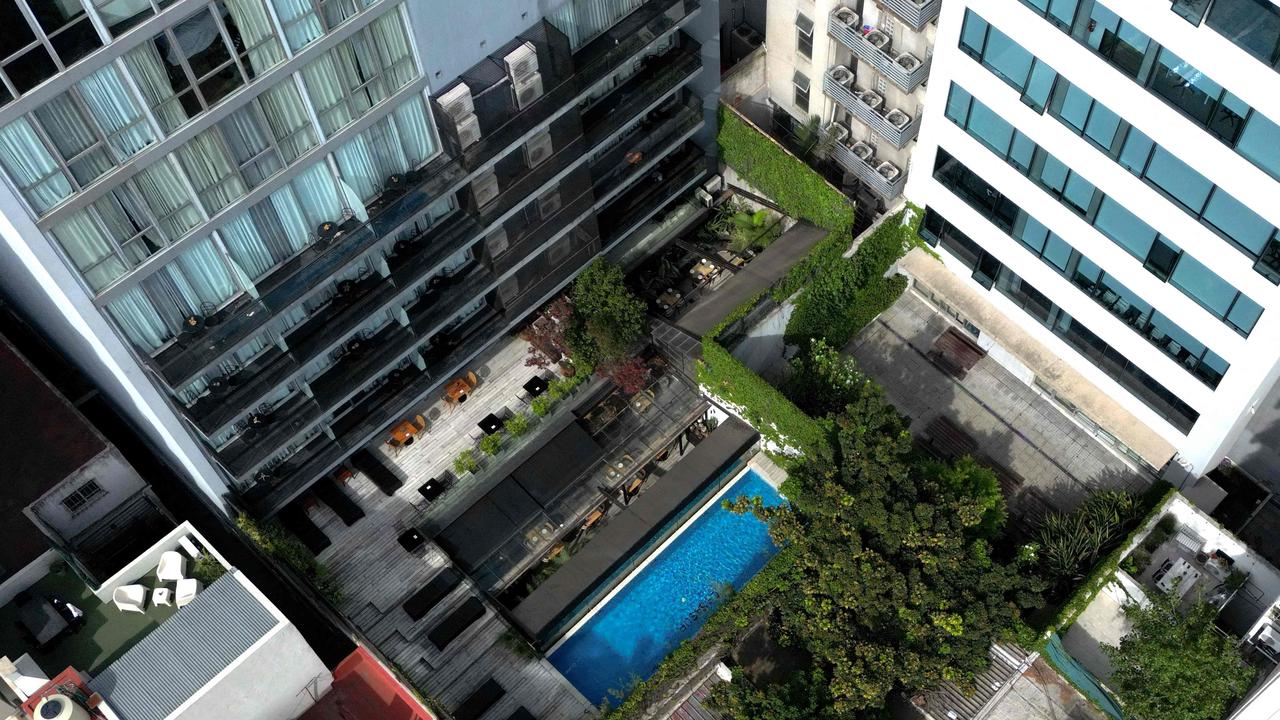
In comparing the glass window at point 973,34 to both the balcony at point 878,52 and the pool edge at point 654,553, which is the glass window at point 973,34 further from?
the pool edge at point 654,553

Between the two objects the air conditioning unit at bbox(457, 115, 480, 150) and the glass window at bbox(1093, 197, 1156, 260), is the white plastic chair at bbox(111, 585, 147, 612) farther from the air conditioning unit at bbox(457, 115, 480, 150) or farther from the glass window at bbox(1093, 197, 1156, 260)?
the glass window at bbox(1093, 197, 1156, 260)

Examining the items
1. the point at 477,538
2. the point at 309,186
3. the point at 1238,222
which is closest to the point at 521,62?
the point at 309,186

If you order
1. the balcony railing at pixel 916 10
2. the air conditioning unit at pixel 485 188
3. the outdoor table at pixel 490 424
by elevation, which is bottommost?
the outdoor table at pixel 490 424

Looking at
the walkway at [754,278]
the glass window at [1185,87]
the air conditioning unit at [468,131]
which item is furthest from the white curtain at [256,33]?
the glass window at [1185,87]

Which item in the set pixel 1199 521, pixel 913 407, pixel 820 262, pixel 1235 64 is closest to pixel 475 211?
pixel 820 262

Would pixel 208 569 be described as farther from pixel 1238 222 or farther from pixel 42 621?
pixel 1238 222

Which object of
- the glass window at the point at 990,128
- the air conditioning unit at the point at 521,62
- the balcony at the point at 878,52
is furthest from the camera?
the balcony at the point at 878,52

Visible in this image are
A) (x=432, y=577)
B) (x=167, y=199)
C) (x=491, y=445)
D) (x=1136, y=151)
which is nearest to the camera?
(x=167, y=199)

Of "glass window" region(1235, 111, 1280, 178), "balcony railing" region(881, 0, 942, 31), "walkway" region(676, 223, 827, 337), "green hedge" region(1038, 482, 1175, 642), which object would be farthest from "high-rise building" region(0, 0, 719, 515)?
"green hedge" region(1038, 482, 1175, 642)
